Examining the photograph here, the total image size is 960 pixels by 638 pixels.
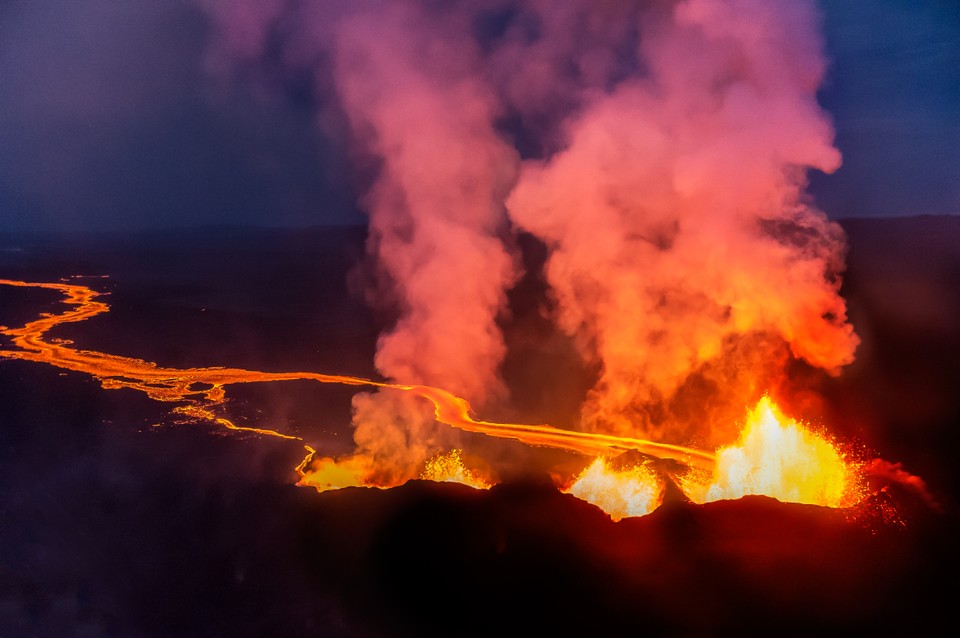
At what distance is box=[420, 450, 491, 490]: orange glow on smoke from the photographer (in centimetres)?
1655

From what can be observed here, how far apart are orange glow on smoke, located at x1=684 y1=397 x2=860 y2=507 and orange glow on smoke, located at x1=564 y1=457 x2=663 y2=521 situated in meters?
1.06

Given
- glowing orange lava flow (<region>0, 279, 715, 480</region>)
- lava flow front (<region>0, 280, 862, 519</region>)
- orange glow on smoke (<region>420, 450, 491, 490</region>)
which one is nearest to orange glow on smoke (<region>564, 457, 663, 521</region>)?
lava flow front (<region>0, 280, 862, 519</region>)

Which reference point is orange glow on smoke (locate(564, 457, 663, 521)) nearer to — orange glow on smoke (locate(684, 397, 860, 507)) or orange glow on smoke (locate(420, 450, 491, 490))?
orange glow on smoke (locate(684, 397, 860, 507))

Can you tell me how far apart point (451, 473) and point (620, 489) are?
13.8 ft

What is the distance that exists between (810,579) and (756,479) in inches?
162

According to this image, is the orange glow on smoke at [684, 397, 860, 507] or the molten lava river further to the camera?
the orange glow on smoke at [684, 397, 860, 507]

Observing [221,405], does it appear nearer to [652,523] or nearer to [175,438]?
[175,438]

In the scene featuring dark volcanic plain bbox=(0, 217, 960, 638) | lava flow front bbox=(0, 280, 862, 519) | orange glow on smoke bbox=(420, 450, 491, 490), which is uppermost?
lava flow front bbox=(0, 280, 862, 519)

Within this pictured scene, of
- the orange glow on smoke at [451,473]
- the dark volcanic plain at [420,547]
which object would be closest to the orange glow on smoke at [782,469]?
the dark volcanic plain at [420,547]

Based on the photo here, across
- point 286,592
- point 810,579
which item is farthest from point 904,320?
point 286,592

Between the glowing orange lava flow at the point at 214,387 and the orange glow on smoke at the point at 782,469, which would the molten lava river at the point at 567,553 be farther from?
the glowing orange lava flow at the point at 214,387

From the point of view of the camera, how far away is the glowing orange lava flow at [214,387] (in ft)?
64.1

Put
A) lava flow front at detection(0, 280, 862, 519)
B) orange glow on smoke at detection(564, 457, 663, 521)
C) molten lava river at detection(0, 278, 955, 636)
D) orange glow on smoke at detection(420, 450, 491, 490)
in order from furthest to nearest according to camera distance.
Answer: orange glow on smoke at detection(420, 450, 491, 490)
lava flow front at detection(0, 280, 862, 519)
orange glow on smoke at detection(564, 457, 663, 521)
molten lava river at detection(0, 278, 955, 636)

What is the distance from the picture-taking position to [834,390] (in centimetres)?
2319
